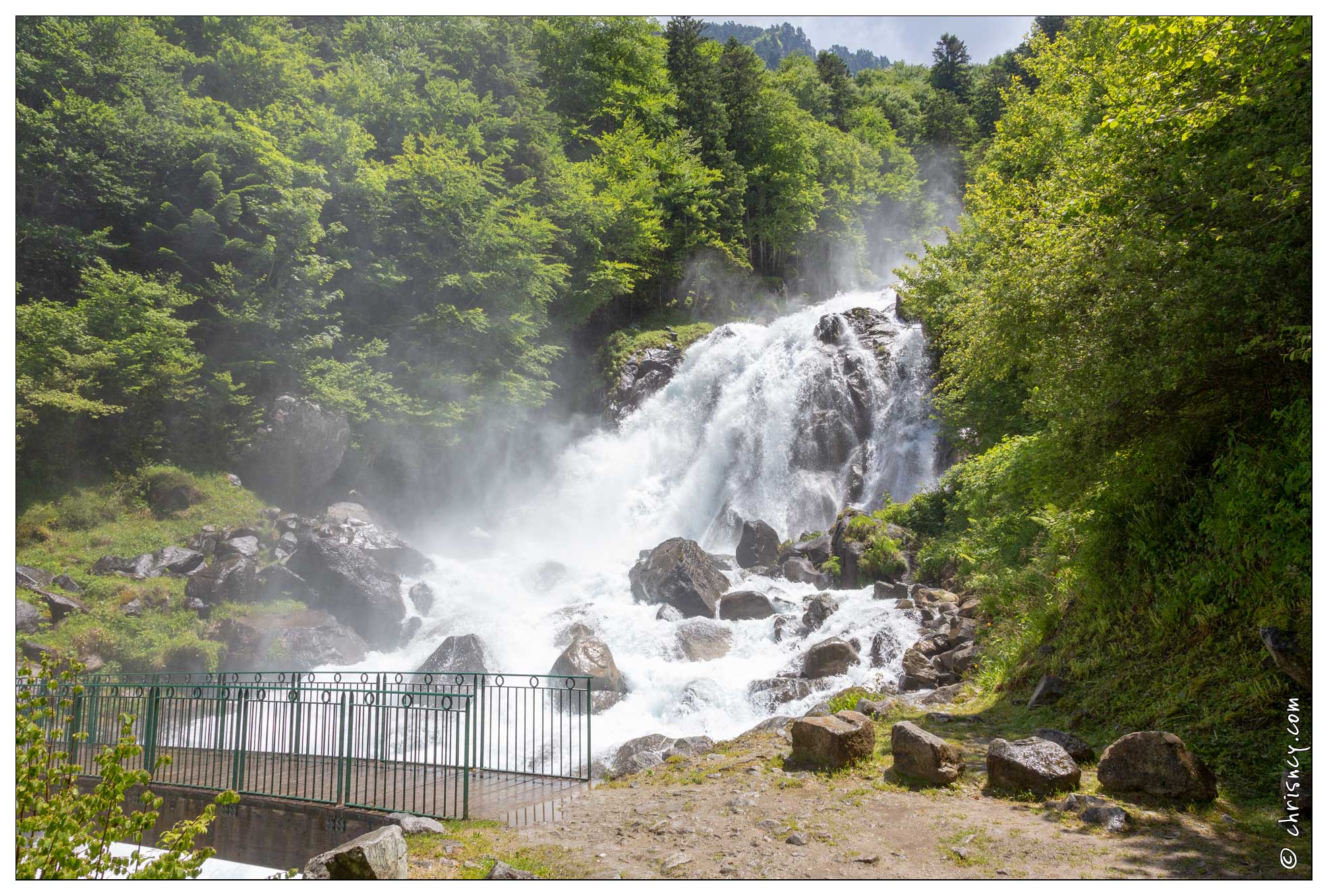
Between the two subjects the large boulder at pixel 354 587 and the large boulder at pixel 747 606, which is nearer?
the large boulder at pixel 747 606

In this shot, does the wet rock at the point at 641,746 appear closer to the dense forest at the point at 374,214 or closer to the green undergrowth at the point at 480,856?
the green undergrowth at the point at 480,856

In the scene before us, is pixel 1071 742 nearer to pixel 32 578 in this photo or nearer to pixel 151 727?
pixel 151 727

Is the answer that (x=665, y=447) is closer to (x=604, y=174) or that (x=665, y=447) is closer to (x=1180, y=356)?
(x=604, y=174)

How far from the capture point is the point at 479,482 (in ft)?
101

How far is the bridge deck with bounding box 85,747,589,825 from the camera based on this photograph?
292 inches

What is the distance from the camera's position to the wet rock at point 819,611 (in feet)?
50.5

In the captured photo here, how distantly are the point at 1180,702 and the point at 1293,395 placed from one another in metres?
2.98

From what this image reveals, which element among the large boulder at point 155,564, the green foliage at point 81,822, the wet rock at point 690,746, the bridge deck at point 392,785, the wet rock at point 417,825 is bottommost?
the wet rock at point 690,746

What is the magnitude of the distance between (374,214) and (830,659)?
74.2ft

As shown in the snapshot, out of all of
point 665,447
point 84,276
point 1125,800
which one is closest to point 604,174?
point 665,447

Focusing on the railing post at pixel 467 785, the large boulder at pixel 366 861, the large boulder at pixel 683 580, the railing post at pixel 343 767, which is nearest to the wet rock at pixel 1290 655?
the large boulder at pixel 366 861

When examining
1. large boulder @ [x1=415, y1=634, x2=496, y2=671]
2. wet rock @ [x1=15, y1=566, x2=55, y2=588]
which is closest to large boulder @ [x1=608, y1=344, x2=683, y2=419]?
large boulder @ [x1=415, y1=634, x2=496, y2=671]

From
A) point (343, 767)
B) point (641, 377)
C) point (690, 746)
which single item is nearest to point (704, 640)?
point (690, 746)

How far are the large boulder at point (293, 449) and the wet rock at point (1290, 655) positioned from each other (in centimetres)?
2470
